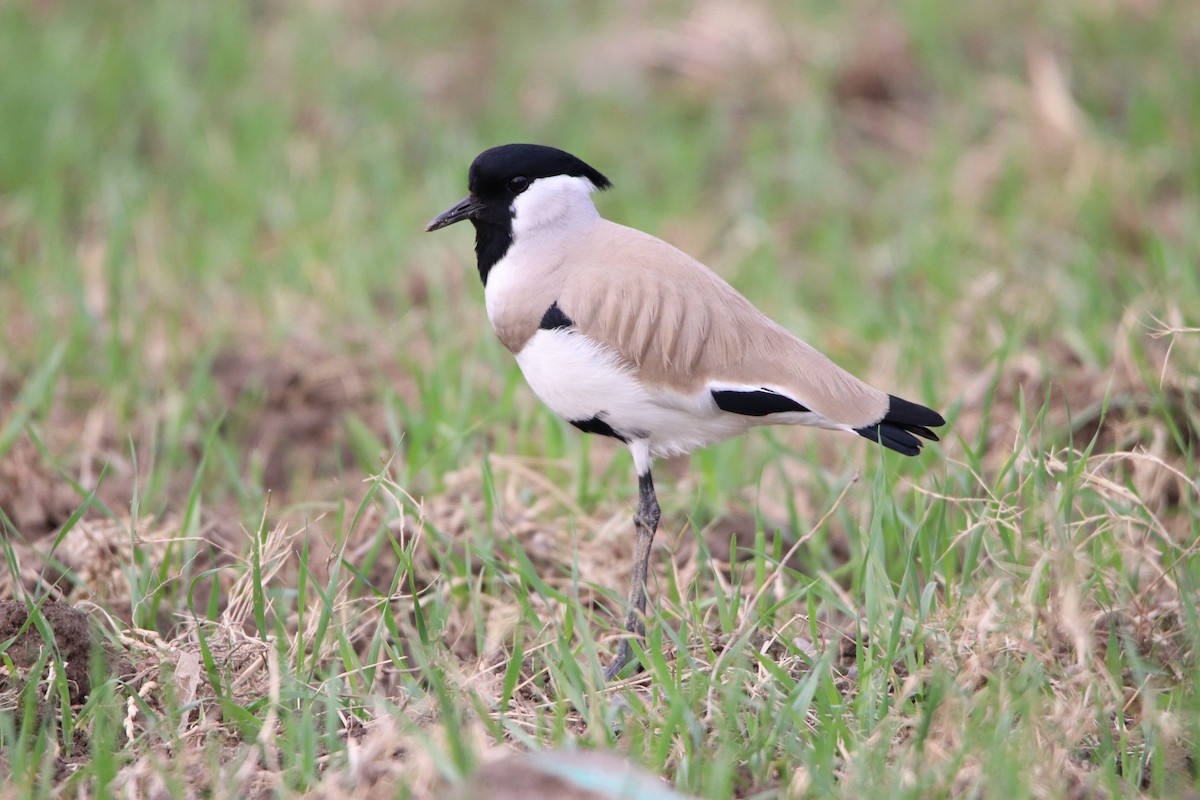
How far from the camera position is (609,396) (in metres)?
3.01

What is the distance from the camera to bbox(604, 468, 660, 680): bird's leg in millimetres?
3100

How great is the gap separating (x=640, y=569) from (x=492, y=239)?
909mm

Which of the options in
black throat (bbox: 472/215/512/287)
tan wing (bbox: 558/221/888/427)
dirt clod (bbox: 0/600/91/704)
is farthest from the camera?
black throat (bbox: 472/215/512/287)

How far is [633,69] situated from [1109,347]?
4149 mm

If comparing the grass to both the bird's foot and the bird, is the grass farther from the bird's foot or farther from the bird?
the bird

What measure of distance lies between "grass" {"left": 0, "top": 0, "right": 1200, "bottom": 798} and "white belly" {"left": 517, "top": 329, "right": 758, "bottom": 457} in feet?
1.09

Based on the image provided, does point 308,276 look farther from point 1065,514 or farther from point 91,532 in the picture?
point 1065,514

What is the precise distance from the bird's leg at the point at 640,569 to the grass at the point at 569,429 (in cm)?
7

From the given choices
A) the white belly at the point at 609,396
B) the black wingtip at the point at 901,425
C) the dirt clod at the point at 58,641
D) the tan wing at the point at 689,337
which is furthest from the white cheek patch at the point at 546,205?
the dirt clod at the point at 58,641

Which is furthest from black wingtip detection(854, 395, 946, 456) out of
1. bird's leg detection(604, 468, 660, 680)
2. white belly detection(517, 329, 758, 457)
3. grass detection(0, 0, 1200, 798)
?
bird's leg detection(604, 468, 660, 680)

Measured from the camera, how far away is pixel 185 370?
16.2 feet

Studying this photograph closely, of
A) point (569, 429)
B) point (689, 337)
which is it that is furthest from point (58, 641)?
→ point (569, 429)

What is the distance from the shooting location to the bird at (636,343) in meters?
2.98

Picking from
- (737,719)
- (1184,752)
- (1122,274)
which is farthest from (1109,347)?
(737,719)
